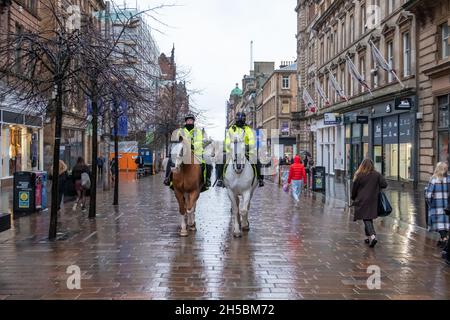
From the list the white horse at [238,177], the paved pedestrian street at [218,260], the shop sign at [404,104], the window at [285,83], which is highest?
the window at [285,83]

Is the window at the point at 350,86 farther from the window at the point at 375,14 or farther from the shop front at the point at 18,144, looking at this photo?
the shop front at the point at 18,144

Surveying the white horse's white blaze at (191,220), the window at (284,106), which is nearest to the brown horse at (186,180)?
the white horse's white blaze at (191,220)

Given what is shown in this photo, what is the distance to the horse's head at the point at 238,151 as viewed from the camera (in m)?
10.9

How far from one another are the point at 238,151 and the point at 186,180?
4.71ft

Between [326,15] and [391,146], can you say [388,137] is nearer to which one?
[391,146]

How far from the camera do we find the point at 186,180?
1152 centimetres

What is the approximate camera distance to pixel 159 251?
934cm

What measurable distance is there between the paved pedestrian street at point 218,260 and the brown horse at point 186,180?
574 mm

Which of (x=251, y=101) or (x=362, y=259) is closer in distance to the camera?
(x=362, y=259)

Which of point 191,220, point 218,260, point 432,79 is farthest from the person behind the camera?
point 432,79

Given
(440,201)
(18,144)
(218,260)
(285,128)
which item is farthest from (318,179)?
(285,128)
